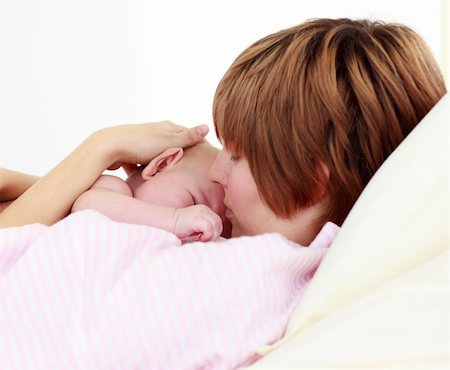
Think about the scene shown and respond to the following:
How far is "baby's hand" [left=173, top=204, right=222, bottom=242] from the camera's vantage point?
1.13 meters

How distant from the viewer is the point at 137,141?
138cm

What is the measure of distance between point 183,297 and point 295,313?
132 mm

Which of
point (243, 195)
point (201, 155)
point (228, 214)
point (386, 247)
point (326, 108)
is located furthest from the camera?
point (201, 155)

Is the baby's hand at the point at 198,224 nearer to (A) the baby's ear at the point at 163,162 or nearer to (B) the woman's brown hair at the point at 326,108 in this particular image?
(B) the woman's brown hair at the point at 326,108

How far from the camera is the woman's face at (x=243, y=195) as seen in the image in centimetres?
120

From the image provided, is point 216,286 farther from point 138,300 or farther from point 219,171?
point 219,171

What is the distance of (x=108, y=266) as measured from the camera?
975 millimetres

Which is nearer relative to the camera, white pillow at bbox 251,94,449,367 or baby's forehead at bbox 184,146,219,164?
white pillow at bbox 251,94,449,367

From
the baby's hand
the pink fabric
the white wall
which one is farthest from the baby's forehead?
the white wall

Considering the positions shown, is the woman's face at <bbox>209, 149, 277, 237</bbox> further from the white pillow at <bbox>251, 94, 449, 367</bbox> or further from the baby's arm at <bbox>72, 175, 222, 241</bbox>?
the white pillow at <bbox>251, 94, 449, 367</bbox>

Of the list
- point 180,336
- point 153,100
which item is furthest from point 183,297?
point 153,100

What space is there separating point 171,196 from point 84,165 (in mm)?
152

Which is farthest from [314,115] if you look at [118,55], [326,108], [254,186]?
[118,55]

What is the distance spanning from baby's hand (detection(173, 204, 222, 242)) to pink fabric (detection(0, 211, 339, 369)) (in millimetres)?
138
